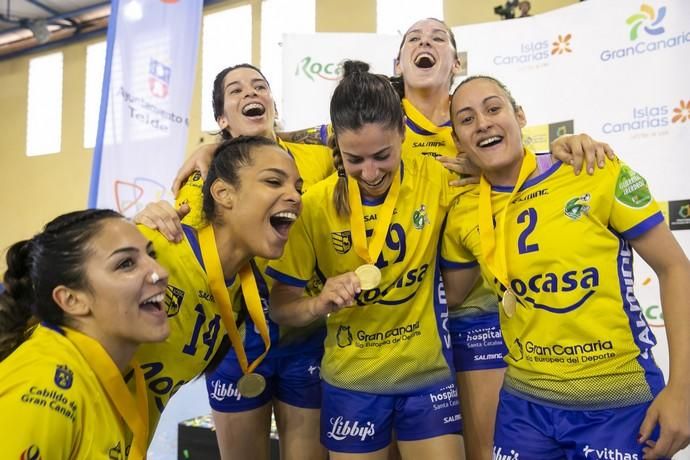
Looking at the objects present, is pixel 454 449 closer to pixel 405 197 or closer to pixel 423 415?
pixel 423 415

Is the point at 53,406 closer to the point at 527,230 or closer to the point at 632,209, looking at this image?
the point at 527,230

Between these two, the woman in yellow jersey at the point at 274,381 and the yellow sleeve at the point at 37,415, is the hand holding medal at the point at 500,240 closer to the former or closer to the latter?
the woman in yellow jersey at the point at 274,381

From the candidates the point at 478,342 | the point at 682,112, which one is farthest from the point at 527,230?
the point at 682,112

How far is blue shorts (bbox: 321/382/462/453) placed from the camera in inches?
82.9

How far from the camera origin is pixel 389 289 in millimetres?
2086

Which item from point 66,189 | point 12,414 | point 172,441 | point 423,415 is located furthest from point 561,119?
point 66,189

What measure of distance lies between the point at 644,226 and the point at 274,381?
1.59 m

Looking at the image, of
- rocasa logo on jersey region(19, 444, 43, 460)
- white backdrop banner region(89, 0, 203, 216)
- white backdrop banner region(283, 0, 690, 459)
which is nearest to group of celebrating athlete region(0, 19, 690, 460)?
rocasa logo on jersey region(19, 444, 43, 460)

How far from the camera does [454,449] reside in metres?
2.11

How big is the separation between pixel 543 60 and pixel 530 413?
3595 millimetres

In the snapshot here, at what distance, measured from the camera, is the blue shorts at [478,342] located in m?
2.49

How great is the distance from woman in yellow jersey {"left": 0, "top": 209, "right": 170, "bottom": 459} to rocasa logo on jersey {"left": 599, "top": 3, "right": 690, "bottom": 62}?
397 centimetres

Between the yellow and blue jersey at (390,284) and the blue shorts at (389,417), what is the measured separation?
4 cm

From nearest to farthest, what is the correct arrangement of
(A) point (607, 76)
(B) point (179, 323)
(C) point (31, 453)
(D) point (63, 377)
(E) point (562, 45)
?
(C) point (31, 453)
(D) point (63, 377)
(B) point (179, 323)
(A) point (607, 76)
(E) point (562, 45)
